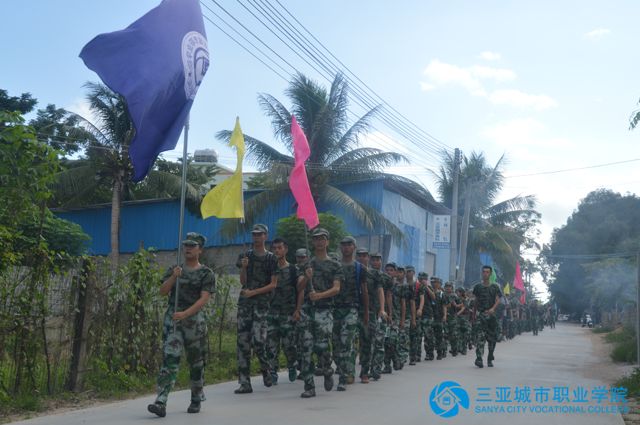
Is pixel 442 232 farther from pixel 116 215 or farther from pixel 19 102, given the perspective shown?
pixel 19 102

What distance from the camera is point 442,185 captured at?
Result: 3928 centimetres

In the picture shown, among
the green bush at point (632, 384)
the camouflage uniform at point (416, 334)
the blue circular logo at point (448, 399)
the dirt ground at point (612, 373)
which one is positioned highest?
Answer: the camouflage uniform at point (416, 334)

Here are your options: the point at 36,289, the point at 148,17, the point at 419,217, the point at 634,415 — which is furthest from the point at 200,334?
the point at 419,217

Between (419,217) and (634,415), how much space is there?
25.8m

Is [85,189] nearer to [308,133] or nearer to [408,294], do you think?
[308,133]

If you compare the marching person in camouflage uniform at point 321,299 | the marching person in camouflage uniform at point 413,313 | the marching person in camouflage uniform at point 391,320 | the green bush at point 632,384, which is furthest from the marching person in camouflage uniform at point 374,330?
the green bush at point 632,384

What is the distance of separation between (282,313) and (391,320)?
2.50 m

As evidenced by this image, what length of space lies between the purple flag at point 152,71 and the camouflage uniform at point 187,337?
3.95ft

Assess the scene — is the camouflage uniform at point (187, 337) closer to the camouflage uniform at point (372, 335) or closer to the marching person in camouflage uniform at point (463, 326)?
the camouflage uniform at point (372, 335)

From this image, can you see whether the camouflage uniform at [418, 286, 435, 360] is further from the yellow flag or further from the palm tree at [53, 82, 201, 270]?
the palm tree at [53, 82, 201, 270]

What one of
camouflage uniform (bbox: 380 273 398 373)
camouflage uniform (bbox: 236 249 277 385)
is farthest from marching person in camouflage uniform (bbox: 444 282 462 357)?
camouflage uniform (bbox: 236 249 277 385)

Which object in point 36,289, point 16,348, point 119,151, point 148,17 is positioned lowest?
point 16,348

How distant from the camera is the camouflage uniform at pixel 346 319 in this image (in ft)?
31.3

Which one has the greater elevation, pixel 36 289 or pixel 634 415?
pixel 36 289
